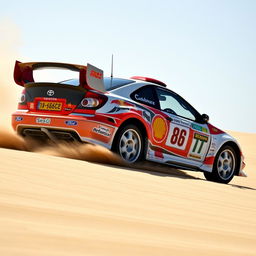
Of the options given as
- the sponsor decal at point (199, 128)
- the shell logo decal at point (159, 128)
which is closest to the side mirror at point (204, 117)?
the sponsor decal at point (199, 128)

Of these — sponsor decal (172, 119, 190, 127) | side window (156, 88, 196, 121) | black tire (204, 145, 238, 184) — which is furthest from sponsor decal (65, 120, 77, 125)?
black tire (204, 145, 238, 184)

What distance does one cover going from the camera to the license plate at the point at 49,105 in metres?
8.09

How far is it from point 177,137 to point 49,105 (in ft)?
7.28

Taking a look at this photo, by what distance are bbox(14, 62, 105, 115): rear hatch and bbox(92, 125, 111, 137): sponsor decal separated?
0.42 m

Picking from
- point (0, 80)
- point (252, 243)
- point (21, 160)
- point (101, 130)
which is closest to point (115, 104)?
point (101, 130)

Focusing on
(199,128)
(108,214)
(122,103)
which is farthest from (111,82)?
(108,214)

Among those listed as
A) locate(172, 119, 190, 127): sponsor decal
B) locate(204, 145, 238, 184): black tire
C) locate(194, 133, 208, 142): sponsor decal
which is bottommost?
locate(204, 145, 238, 184): black tire

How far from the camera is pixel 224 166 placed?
10.3m

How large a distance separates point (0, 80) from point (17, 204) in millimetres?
16351

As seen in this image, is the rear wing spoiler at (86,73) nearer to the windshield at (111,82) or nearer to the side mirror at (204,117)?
the windshield at (111,82)

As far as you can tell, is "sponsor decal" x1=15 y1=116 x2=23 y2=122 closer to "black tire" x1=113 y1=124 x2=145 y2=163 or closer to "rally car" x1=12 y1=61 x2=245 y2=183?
"rally car" x1=12 y1=61 x2=245 y2=183

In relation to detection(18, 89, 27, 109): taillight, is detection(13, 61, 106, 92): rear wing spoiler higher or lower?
higher

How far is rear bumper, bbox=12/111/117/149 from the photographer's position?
25.8ft

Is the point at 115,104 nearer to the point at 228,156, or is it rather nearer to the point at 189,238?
the point at 228,156
